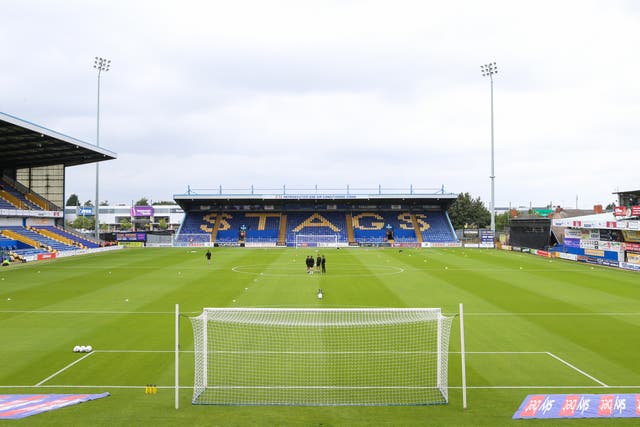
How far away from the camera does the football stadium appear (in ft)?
34.3

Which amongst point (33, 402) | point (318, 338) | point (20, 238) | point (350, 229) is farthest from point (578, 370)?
point (350, 229)

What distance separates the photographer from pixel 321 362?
13773mm

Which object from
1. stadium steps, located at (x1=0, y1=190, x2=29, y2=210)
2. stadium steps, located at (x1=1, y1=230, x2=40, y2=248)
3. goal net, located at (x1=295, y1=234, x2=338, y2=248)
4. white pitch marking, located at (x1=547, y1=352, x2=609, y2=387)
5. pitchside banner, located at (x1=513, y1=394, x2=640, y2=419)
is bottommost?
white pitch marking, located at (x1=547, y1=352, x2=609, y2=387)

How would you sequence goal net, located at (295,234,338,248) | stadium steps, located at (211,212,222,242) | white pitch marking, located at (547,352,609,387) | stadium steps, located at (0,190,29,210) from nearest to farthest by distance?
white pitch marking, located at (547,352,609,387) → stadium steps, located at (0,190,29,210) → goal net, located at (295,234,338,248) → stadium steps, located at (211,212,222,242)

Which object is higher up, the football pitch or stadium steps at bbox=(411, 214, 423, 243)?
stadium steps at bbox=(411, 214, 423, 243)

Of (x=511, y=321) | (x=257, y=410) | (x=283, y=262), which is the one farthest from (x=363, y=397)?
(x=283, y=262)

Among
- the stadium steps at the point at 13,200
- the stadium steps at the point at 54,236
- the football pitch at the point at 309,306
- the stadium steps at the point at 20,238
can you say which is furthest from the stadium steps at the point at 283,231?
the stadium steps at the point at 13,200

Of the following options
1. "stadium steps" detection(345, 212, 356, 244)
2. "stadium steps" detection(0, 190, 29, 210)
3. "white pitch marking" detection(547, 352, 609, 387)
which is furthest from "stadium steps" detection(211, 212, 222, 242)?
"white pitch marking" detection(547, 352, 609, 387)

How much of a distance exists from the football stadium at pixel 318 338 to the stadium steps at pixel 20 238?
1.12 m

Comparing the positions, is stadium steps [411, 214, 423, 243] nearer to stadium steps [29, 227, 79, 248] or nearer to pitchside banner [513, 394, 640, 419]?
stadium steps [29, 227, 79, 248]

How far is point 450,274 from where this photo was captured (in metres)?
34.2

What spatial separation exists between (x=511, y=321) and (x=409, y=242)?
4911 centimetres

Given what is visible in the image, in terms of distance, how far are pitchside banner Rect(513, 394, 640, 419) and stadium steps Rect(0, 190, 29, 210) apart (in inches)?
2132

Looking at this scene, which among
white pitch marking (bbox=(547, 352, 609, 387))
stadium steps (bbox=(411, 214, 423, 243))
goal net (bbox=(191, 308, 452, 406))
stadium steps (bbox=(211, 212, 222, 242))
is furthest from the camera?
stadium steps (bbox=(211, 212, 222, 242))
